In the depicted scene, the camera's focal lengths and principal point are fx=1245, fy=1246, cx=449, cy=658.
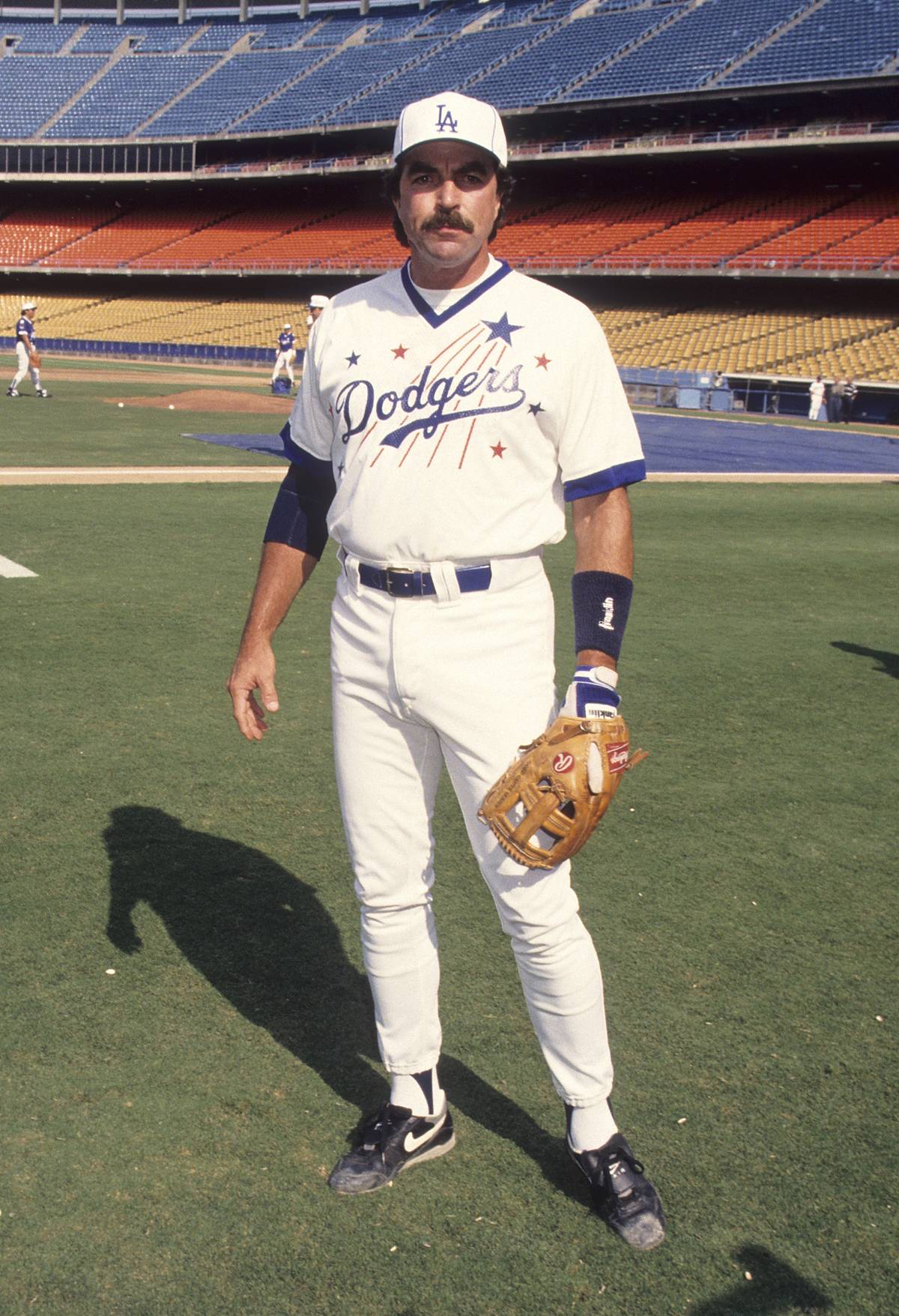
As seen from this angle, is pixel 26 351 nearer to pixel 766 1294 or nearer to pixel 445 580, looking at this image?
pixel 445 580

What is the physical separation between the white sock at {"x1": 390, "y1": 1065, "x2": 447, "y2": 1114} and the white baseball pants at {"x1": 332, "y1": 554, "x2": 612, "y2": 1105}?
27mm

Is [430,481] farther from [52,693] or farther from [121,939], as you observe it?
[52,693]

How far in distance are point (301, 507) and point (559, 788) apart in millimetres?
1011

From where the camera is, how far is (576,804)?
2.60 metres

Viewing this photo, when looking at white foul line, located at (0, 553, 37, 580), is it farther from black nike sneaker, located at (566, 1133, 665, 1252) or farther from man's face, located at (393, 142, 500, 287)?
black nike sneaker, located at (566, 1133, 665, 1252)

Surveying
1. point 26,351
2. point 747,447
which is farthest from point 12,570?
point 26,351

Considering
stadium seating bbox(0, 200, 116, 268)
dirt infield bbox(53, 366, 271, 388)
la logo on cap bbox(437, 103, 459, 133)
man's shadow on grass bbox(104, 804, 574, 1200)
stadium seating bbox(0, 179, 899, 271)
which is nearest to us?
la logo on cap bbox(437, 103, 459, 133)

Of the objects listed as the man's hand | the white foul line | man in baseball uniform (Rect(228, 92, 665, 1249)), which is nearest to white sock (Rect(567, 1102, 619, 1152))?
man in baseball uniform (Rect(228, 92, 665, 1249))

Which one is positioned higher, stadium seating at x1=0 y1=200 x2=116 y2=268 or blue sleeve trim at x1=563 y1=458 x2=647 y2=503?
stadium seating at x1=0 y1=200 x2=116 y2=268

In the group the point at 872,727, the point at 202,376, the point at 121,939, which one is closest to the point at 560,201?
the point at 202,376

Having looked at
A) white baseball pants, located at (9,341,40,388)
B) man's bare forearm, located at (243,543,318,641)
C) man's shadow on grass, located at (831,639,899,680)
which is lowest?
A: man's shadow on grass, located at (831,639,899,680)

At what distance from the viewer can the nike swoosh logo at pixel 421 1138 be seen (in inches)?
115

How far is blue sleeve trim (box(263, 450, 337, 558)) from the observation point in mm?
3068

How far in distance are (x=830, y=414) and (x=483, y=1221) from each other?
31.9 m
